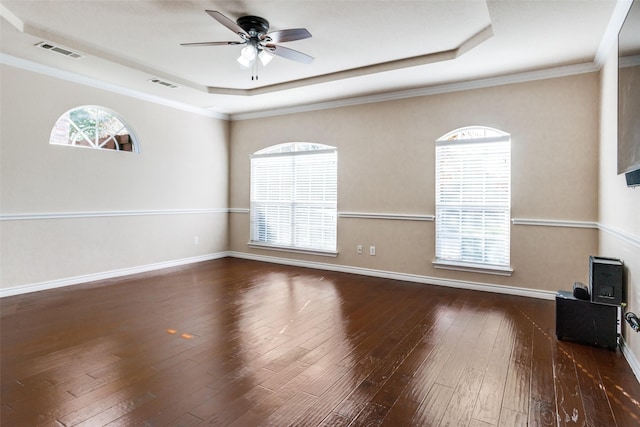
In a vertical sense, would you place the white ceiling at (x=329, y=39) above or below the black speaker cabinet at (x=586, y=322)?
above

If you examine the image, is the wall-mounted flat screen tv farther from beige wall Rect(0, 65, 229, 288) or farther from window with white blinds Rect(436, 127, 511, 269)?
beige wall Rect(0, 65, 229, 288)

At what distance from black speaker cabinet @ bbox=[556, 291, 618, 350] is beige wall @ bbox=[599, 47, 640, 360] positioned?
0.36ft

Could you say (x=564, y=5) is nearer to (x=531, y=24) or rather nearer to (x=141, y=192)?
(x=531, y=24)

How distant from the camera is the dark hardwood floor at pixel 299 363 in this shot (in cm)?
187

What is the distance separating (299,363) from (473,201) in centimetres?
320

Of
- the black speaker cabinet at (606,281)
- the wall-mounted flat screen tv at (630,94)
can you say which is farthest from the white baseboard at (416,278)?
the wall-mounted flat screen tv at (630,94)

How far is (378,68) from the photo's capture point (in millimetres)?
4191

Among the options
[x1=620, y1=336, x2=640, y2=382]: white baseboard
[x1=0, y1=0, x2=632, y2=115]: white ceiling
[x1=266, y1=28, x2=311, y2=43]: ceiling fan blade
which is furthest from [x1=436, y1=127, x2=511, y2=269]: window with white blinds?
[x1=266, y1=28, x2=311, y2=43]: ceiling fan blade

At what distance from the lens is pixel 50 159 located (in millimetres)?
4246

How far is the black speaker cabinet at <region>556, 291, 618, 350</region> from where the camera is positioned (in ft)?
8.82

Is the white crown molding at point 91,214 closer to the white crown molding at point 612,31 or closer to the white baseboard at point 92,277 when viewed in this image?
the white baseboard at point 92,277

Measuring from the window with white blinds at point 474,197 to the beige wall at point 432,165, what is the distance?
4.5 inches

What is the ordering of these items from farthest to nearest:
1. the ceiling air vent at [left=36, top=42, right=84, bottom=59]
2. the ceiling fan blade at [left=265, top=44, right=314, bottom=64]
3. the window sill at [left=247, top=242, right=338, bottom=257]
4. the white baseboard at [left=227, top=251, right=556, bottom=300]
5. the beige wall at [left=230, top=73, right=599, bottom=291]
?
the window sill at [left=247, top=242, right=338, bottom=257] < the white baseboard at [left=227, top=251, right=556, bottom=300] < the beige wall at [left=230, top=73, right=599, bottom=291] < the ceiling air vent at [left=36, top=42, right=84, bottom=59] < the ceiling fan blade at [left=265, top=44, right=314, bottom=64]

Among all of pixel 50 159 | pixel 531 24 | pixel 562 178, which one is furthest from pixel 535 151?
pixel 50 159
